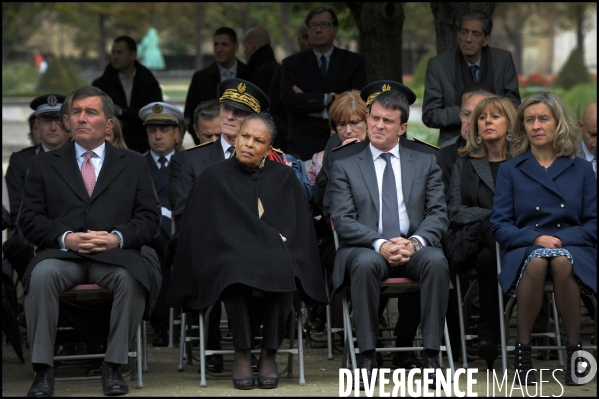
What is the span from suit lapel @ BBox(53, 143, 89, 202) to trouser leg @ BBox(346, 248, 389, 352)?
1.85 meters

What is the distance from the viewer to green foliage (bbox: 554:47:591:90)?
28.7 m

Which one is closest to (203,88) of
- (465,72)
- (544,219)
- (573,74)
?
(465,72)

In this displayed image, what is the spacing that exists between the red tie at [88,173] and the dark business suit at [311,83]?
330 centimetres

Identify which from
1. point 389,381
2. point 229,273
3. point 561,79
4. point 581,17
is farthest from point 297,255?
point 581,17

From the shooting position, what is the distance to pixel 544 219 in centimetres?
710

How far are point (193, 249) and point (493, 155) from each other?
240cm

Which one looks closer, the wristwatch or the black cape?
the black cape

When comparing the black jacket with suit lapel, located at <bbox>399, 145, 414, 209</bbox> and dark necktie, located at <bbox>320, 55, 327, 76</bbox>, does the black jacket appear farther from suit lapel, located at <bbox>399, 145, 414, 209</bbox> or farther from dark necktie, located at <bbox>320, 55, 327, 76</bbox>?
suit lapel, located at <bbox>399, 145, 414, 209</bbox>

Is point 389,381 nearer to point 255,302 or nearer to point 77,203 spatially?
point 255,302

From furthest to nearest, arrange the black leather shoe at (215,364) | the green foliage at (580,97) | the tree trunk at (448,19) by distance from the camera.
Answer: the green foliage at (580,97)
the tree trunk at (448,19)
the black leather shoe at (215,364)

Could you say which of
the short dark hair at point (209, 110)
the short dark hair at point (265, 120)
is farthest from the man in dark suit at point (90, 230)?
the short dark hair at point (209, 110)

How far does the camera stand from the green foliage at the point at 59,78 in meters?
32.4

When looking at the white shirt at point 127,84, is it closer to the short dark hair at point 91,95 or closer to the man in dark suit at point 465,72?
the man in dark suit at point 465,72

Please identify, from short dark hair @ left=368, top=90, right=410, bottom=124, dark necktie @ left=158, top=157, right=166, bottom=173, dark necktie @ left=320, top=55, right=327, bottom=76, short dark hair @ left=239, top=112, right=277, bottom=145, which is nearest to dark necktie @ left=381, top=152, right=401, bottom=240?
short dark hair @ left=368, top=90, right=410, bottom=124
